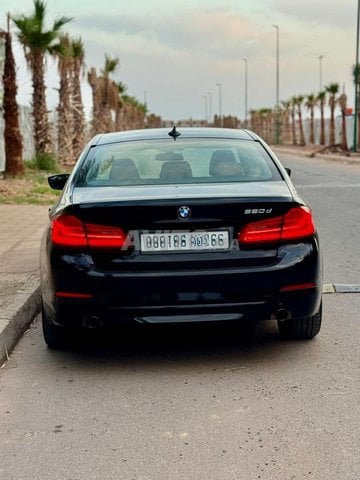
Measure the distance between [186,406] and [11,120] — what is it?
17.3 meters

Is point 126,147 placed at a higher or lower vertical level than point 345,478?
higher

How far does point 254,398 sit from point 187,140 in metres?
2.29

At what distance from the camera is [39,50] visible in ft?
83.0

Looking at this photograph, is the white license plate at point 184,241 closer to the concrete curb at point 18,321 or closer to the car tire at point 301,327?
the car tire at point 301,327

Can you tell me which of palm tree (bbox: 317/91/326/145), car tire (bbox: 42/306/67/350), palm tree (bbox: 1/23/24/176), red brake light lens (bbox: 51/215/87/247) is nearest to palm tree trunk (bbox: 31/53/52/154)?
palm tree (bbox: 1/23/24/176)

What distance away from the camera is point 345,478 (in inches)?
137

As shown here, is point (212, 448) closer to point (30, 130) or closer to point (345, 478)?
point (345, 478)

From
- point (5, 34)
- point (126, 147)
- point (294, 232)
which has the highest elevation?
point (5, 34)

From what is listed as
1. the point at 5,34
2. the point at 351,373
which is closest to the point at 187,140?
the point at 351,373

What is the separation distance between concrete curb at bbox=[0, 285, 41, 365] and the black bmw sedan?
569mm

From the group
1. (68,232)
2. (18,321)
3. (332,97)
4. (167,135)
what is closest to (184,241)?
(68,232)

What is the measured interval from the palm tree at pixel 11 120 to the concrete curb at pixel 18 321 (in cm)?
1433

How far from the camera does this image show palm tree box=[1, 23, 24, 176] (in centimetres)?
2067

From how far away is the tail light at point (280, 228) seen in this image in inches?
194
